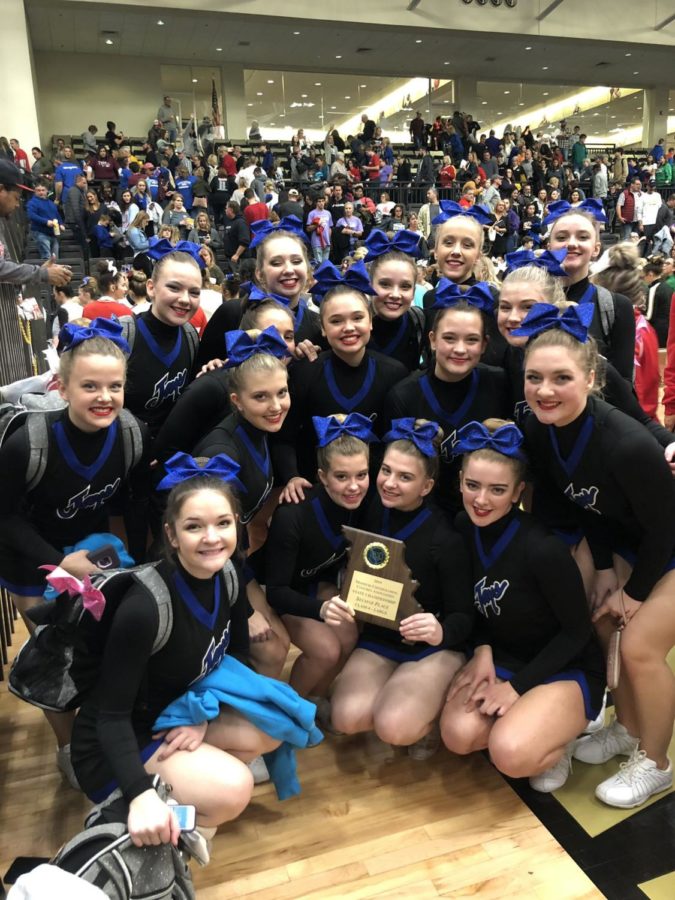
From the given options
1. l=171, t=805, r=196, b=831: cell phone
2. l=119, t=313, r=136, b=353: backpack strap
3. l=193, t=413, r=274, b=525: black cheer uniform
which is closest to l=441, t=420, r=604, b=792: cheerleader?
l=193, t=413, r=274, b=525: black cheer uniform

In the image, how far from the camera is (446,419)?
2.88m

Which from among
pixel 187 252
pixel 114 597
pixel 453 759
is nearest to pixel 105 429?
pixel 114 597

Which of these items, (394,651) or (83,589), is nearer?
(83,589)

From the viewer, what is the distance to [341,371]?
305cm

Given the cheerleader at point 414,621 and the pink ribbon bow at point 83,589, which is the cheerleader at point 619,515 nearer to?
the cheerleader at point 414,621

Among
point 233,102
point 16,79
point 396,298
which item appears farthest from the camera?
point 233,102

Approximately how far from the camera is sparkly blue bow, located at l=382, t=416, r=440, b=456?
262 cm

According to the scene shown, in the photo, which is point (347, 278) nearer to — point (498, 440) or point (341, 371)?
point (341, 371)

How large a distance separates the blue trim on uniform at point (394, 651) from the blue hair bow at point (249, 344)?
116 centimetres

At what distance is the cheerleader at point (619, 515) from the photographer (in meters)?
2.30

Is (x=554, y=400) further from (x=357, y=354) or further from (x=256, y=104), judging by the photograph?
(x=256, y=104)

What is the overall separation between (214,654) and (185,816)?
495mm

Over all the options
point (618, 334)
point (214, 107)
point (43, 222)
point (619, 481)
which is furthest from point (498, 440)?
point (214, 107)

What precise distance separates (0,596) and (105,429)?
1338 mm
